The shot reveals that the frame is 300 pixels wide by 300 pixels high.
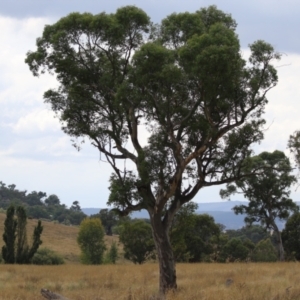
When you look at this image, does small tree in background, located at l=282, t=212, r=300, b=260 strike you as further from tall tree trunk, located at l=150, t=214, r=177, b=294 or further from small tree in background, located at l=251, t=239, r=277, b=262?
tall tree trunk, located at l=150, t=214, r=177, b=294

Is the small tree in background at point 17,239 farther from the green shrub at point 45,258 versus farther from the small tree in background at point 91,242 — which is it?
the small tree in background at point 91,242

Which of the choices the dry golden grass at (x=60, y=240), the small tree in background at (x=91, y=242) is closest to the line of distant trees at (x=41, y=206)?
the dry golden grass at (x=60, y=240)

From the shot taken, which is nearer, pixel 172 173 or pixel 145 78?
pixel 145 78

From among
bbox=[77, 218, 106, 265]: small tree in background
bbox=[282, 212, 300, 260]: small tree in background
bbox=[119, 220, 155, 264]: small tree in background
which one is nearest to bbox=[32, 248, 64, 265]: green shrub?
bbox=[77, 218, 106, 265]: small tree in background

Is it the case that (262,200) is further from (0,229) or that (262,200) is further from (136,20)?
(0,229)

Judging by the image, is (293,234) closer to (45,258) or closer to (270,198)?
(270,198)

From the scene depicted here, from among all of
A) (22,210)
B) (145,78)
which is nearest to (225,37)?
(145,78)

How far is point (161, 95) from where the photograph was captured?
55.4 ft

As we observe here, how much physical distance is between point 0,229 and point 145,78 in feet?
214

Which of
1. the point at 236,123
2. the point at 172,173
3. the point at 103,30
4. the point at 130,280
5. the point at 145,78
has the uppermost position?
the point at 103,30

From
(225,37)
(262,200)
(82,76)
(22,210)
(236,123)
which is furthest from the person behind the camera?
(262,200)

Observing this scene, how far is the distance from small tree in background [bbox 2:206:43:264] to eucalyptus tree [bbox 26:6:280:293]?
22525mm

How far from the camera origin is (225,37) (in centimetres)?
1538

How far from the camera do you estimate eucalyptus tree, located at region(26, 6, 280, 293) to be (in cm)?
1597
